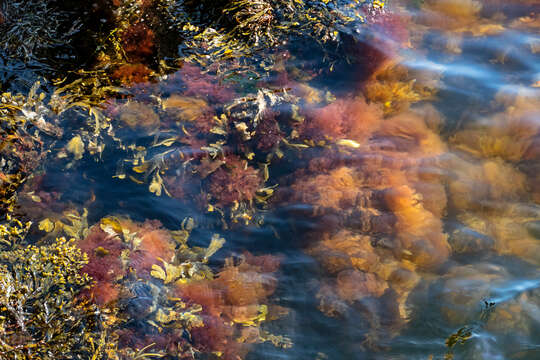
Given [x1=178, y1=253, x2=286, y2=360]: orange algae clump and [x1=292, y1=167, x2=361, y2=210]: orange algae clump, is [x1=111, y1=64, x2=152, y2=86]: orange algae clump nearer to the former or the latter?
[x1=292, y1=167, x2=361, y2=210]: orange algae clump

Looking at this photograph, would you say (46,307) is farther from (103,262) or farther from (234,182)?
(234,182)

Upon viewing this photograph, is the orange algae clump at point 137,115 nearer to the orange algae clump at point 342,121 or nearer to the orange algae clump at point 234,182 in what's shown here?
the orange algae clump at point 234,182

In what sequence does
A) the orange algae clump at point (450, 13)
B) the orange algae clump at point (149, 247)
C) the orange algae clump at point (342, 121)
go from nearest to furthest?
1. the orange algae clump at point (149, 247)
2. the orange algae clump at point (342, 121)
3. the orange algae clump at point (450, 13)

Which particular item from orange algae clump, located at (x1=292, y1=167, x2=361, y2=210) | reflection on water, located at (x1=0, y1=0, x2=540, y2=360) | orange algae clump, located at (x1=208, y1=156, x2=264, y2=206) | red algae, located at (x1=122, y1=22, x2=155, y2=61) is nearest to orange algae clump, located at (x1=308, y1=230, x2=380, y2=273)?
reflection on water, located at (x1=0, y1=0, x2=540, y2=360)

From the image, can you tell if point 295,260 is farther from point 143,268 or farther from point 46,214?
point 46,214

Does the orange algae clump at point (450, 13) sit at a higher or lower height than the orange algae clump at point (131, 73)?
higher

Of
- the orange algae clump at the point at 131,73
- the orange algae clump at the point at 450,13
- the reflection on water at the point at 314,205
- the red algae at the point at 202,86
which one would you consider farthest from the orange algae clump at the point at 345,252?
the orange algae clump at the point at 450,13

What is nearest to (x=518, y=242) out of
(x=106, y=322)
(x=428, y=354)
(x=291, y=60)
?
(x=428, y=354)
